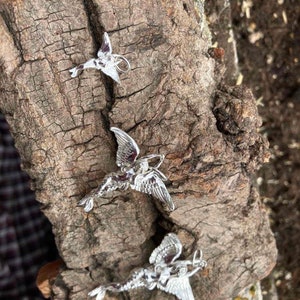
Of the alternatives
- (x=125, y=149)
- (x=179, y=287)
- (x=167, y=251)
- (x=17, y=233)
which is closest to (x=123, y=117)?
(x=125, y=149)

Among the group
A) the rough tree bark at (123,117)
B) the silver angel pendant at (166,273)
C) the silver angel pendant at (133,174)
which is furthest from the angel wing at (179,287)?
the silver angel pendant at (133,174)

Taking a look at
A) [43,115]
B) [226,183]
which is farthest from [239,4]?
[43,115]

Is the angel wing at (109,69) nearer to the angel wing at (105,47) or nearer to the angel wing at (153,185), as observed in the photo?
the angel wing at (105,47)

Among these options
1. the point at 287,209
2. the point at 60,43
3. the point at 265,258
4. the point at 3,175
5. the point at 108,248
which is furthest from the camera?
the point at 287,209

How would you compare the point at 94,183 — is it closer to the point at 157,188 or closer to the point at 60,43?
the point at 157,188

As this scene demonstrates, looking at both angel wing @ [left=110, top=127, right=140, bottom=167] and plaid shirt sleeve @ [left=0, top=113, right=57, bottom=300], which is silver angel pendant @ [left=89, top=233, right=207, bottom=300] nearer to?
angel wing @ [left=110, top=127, right=140, bottom=167]

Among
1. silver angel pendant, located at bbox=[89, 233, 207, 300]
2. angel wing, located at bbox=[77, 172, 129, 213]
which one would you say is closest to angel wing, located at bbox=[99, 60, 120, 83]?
angel wing, located at bbox=[77, 172, 129, 213]
